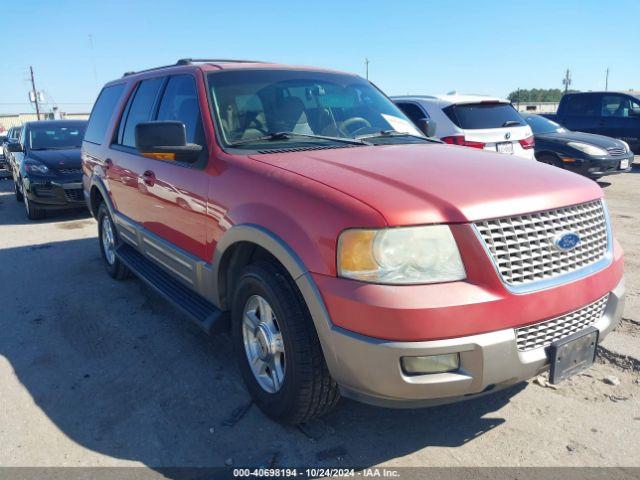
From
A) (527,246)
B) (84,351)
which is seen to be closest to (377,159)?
(527,246)

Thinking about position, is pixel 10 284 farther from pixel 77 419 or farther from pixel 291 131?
pixel 291 131

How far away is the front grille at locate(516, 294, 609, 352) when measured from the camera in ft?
7.53

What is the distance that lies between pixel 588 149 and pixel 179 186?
29.8ft

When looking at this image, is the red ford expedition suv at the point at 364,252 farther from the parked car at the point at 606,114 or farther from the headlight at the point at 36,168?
the parked car at the point at 606,114

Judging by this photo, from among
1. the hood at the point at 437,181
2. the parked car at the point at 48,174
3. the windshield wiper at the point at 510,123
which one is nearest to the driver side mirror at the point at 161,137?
the hood at the point at 437,181

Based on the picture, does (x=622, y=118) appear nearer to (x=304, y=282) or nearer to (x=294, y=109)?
(x=294, y=109)

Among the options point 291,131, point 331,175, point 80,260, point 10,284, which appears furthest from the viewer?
point 80,260

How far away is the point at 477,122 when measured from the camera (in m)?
7.83

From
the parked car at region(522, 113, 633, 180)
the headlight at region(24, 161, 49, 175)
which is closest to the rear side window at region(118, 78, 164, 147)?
the headlight at region(24, 161, 49, 175)

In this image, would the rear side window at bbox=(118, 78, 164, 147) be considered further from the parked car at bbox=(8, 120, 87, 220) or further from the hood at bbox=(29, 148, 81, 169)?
the hood at bbox=(29, 148, 81, 169)

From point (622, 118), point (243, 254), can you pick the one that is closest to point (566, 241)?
point (243, 254)

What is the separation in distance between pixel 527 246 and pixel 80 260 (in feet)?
18.5

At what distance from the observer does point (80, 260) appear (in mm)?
6414

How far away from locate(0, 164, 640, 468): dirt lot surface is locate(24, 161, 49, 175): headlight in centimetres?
535
